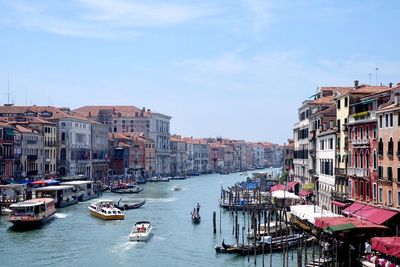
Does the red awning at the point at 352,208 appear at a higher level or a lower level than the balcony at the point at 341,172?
lower

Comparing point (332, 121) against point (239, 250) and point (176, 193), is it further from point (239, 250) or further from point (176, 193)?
point (176, 193)

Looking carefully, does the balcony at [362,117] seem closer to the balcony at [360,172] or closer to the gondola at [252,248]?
the balcony at [360,172]

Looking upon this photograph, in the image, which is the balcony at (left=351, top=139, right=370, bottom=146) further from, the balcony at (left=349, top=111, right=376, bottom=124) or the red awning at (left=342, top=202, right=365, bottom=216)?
the red awning at (left=342, top=202, right=365, bottom=216)

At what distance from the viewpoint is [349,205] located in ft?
83.8

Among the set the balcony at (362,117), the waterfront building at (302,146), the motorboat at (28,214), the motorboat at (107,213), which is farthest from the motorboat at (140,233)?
the waterfront building at (302,146)

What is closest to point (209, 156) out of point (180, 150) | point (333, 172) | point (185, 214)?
point (180, 150)

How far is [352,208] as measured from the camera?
24.3 metres

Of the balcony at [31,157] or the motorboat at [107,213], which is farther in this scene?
the balcony at [31,157]

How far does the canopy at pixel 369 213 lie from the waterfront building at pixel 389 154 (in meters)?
0.29

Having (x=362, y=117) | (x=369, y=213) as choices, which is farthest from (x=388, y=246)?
(x=362, y=117)

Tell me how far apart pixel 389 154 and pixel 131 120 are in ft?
212

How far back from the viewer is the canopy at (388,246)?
16.5 metres

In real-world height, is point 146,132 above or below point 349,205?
above

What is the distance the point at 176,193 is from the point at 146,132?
29896mm
